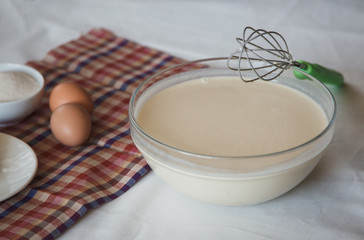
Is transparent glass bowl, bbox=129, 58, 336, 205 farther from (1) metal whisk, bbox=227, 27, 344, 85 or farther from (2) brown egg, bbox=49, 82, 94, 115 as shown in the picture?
(2) brown egg, bbox=49, 82, 94, 115

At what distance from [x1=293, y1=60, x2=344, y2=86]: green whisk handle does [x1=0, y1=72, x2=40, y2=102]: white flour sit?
65cm

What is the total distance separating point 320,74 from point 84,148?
585mm

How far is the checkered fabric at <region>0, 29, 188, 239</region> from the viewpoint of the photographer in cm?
87

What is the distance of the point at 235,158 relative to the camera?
2.34 ft

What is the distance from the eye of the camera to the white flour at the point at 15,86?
1125 mm

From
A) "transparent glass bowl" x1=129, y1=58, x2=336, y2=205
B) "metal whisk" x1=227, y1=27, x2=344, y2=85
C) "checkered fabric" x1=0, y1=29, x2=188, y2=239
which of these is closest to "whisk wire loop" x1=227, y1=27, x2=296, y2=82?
"metal whisk" x1=227, y1=27, x2=344, y2=85

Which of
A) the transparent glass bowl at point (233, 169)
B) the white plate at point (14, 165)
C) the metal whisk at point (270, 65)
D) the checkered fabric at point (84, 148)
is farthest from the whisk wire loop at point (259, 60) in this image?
the white plate at point (14, 165)

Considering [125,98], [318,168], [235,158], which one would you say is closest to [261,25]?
[125,98]

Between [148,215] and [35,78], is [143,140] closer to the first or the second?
[148,215]

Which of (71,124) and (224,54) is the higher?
(71,124)

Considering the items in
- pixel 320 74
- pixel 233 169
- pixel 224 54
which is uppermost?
pixel 233 169

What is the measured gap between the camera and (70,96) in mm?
1117

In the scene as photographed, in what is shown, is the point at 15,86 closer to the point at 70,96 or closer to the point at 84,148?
the point at 70,96

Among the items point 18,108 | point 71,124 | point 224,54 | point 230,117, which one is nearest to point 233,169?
point 230,117
